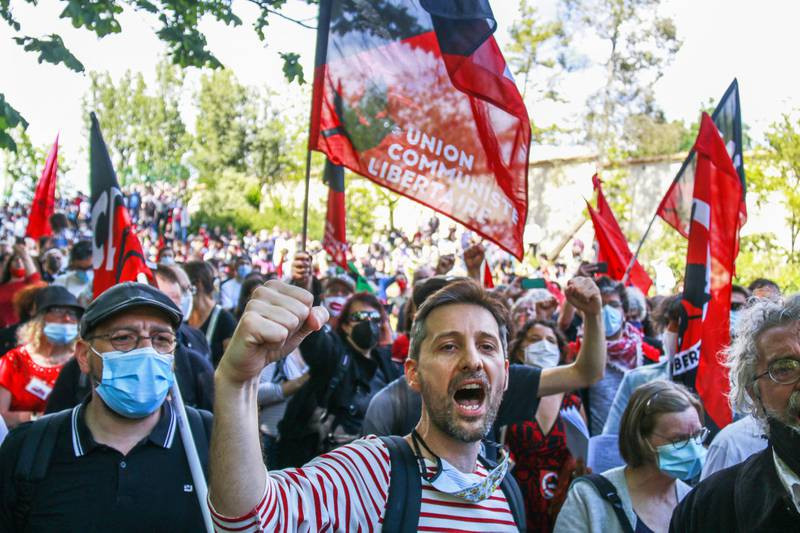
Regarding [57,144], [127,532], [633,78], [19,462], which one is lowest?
[127,532]

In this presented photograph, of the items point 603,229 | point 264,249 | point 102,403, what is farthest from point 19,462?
point 264,249

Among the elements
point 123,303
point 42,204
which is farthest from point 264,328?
point 42,204

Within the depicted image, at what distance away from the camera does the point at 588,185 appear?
1714 inches

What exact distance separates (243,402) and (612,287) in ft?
18.9

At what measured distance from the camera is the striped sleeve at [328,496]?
1.84 m

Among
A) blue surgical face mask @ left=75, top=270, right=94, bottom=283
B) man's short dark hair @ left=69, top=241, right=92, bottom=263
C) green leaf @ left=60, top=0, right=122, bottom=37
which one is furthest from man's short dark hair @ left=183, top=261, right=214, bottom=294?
green leaf @ left=60, top=0, right=122, bottom=37

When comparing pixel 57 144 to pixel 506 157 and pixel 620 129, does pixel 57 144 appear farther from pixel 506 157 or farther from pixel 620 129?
pixel 620 129

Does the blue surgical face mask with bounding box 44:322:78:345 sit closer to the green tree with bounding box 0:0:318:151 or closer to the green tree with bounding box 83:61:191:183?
the green tree with bounding box 0:0:318:151

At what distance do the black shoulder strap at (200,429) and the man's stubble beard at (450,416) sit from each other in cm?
98

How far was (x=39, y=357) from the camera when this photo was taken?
15.0ft

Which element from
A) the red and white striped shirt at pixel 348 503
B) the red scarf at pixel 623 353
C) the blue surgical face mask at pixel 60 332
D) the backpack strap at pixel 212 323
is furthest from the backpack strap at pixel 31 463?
the red scarf at pixel 623 353

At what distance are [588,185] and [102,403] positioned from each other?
4202 cm

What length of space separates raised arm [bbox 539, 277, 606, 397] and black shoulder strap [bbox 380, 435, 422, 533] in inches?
50.5

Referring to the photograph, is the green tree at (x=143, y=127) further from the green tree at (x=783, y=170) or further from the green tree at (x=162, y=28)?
the green tree at (x=162, y=28)
